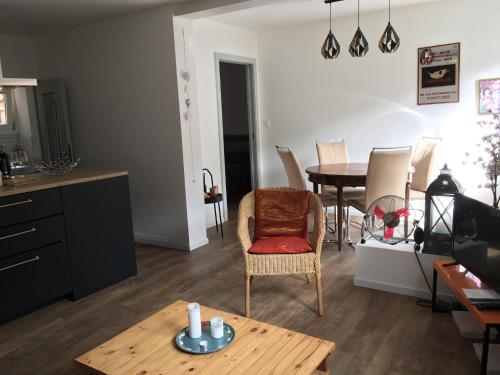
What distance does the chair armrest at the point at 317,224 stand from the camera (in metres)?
2.75

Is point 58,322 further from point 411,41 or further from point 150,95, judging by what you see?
point 411,41

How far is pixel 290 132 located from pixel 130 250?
290 centimetres

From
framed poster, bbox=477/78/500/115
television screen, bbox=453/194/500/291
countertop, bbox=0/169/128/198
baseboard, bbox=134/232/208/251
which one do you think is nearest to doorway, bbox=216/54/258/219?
baseboard, bbox=134/232/208/251

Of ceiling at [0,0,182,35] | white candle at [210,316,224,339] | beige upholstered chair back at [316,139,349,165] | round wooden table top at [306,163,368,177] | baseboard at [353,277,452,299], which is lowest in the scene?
baseboard at [353,277,452,299]

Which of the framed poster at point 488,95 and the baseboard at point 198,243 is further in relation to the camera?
the framed poster at point 488,95

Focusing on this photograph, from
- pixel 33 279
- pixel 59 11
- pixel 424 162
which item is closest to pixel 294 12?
pixel 424 162

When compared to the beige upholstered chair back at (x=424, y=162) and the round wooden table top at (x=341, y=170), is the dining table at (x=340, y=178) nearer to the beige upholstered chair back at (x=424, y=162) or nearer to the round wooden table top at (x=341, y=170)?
the round wooden table top at (x=341, y=170)

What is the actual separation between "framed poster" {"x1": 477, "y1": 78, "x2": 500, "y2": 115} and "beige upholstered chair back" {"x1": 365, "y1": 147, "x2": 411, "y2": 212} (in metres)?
1.45

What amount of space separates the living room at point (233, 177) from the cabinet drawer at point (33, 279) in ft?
0.05

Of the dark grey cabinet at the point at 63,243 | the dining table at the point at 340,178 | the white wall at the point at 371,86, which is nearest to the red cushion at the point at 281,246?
the dining table at the point at 340,178

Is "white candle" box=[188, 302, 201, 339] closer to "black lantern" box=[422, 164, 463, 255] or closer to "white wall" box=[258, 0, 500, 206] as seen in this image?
"black lantern" box=[422, 164, 463, 255]

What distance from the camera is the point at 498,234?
2.00 meters

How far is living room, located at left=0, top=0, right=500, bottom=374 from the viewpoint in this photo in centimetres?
238

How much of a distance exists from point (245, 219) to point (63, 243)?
1335 mm
